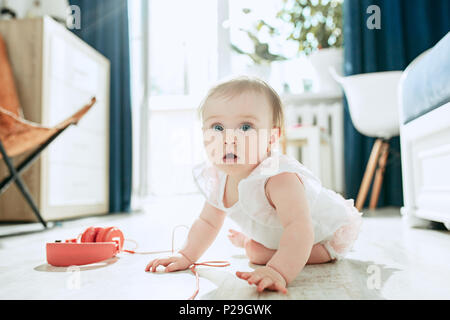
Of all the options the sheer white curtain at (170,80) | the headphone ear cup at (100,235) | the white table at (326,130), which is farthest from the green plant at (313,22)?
the headphone ear cup at (100,235)

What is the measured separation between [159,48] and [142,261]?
11.7ft

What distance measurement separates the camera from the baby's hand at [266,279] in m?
0.58

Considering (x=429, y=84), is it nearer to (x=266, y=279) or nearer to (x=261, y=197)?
(x=261, y=197)

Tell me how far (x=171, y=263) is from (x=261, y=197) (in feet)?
0.72

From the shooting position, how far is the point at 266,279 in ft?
1.92

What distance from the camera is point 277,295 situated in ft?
1.86

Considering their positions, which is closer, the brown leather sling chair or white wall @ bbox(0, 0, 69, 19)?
the brown leather sling chair

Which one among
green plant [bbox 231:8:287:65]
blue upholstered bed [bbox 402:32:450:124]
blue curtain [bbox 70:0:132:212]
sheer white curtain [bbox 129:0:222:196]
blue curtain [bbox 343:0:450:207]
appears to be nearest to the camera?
blue upholstered bed [bbox 402:32:450:124]

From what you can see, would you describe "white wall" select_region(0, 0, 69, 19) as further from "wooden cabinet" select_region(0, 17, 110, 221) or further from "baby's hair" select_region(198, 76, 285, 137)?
"baby's hair" select_region(198, 76, 285, 137)

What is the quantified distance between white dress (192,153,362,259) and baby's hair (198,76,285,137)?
0.09 m

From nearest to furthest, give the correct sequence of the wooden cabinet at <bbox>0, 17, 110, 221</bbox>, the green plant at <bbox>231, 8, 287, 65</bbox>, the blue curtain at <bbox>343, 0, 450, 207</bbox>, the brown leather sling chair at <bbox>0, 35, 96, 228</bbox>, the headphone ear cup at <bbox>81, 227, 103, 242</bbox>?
the headphone ear cup at <bbox>81, 227, 103, 242</bbox>, the brown leather sling chair at <bbox>0, 35, 96, 228</bbox>, the wooden cabinet at <bbox>0, 17, 110, 221</bbox>, the blue curtain at <bbox>343, 0, 450, 207</bbox>, the green plant at <bbox>231, 8, 287, 65</bbox>

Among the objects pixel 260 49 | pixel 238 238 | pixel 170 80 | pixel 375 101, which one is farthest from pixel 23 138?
pixel 170 80

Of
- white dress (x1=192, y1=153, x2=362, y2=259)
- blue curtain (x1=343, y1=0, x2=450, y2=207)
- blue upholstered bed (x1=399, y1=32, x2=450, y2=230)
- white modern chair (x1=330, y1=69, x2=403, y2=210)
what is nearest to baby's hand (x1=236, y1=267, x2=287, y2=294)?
white dress (x1=192, y1=153, x2=362, y2=259)

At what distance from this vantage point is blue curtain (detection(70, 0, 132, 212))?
275cm
